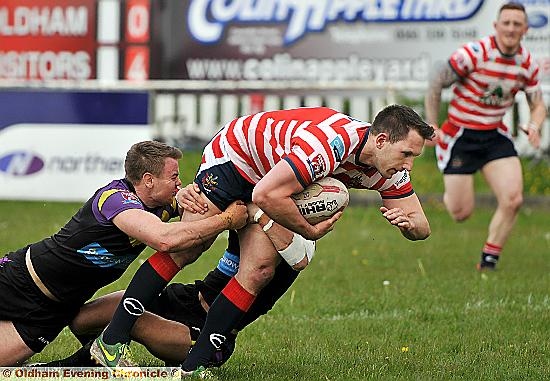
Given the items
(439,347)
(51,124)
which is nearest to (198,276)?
(439,347)

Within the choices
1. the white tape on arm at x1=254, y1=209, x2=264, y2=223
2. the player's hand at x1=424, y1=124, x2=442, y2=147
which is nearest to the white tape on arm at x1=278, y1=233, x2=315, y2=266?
the white tape on arm at x1=254, y1=209, x2=264, y2=223

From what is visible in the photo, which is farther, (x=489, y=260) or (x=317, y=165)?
(x=489, y=260)

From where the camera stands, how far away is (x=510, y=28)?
33.4 feet

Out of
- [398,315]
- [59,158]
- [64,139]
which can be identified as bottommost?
[59,158]

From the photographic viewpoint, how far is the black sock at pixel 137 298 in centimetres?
607

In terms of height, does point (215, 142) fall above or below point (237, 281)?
above

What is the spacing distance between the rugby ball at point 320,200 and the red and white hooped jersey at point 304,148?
80mm

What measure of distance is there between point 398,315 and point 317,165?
103 inches

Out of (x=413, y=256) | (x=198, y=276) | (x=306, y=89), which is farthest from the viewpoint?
(x=306, y=89)

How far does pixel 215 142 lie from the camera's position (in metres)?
6.34

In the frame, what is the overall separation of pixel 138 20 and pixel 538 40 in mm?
5574

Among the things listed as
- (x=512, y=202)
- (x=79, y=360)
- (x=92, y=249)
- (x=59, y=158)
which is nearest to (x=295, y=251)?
(x=92, y=249)

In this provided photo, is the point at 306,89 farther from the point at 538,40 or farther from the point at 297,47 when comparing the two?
the point at 538,40

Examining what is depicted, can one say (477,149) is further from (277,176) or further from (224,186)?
(277,176)
